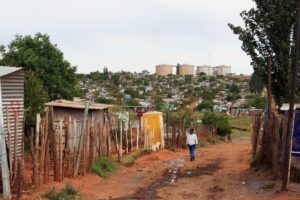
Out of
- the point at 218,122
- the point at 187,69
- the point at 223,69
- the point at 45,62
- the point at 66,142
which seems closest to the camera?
the point at 66,142

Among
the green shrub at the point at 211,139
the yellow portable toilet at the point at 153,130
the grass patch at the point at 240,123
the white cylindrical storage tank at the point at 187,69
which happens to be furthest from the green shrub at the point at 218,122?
the white cylindrical storage tank at the point at 187,69

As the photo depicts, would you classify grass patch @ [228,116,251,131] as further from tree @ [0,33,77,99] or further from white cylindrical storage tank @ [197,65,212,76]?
white cylindrical storage tank @ [197,65,212,76]

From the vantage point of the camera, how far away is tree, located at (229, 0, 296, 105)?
17.3 m

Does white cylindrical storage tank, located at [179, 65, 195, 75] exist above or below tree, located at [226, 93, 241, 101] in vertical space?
above

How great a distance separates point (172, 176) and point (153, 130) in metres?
8.76

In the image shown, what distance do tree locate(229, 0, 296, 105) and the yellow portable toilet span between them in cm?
796

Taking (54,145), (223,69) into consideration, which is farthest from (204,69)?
(54,145)

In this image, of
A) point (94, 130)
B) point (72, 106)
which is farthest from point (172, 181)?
point (72, 106)

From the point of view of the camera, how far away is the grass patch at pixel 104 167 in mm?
16188

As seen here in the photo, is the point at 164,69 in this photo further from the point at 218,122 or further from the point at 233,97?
the point at 218,122

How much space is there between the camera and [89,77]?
9519 centimetres

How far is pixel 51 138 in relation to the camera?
13320 millimetres

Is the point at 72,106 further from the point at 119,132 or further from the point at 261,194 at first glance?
the point at 261,194

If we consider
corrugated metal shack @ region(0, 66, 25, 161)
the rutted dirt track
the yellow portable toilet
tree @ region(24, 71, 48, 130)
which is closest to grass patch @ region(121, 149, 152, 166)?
the rutted dirt track
